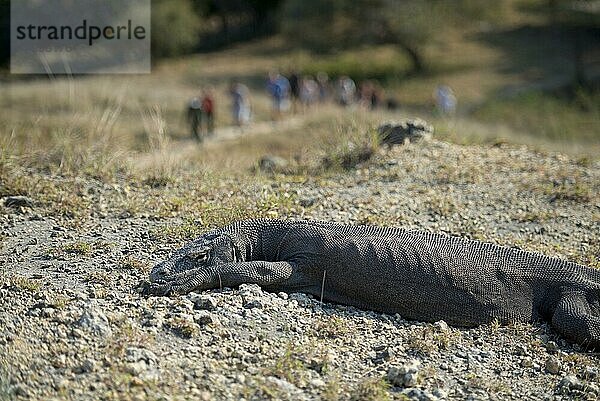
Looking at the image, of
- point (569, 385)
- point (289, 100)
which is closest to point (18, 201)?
point (569, 385)

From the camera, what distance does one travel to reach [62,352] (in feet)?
16.1

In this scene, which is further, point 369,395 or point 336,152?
point 336,152

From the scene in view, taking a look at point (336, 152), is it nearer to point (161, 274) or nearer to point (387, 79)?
point (161, 274)

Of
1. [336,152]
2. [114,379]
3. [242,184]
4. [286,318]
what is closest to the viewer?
[114,379]

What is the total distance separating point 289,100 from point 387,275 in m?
21.1

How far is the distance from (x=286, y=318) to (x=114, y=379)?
146 cm

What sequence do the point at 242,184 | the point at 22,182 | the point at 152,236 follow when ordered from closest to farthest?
the point at 152,236
the point at 22,182
the point at 242,184

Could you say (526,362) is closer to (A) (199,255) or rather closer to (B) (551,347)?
(B) (551,347)

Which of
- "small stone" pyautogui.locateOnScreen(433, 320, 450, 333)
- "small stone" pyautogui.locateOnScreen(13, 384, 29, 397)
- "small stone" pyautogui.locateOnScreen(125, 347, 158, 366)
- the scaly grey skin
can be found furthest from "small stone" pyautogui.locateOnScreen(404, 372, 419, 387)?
"small stone" pyautogui.locateOnScreen(13, 384, 29, 397)

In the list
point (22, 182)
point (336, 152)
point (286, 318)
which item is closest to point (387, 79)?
point (336, 152)

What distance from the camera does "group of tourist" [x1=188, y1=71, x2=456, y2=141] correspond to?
68.6 feet

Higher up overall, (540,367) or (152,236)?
(152,236)

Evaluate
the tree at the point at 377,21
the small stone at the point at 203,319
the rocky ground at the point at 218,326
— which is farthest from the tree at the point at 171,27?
the small stone at the point at 203,319

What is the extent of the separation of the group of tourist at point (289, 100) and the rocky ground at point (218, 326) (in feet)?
36.2
